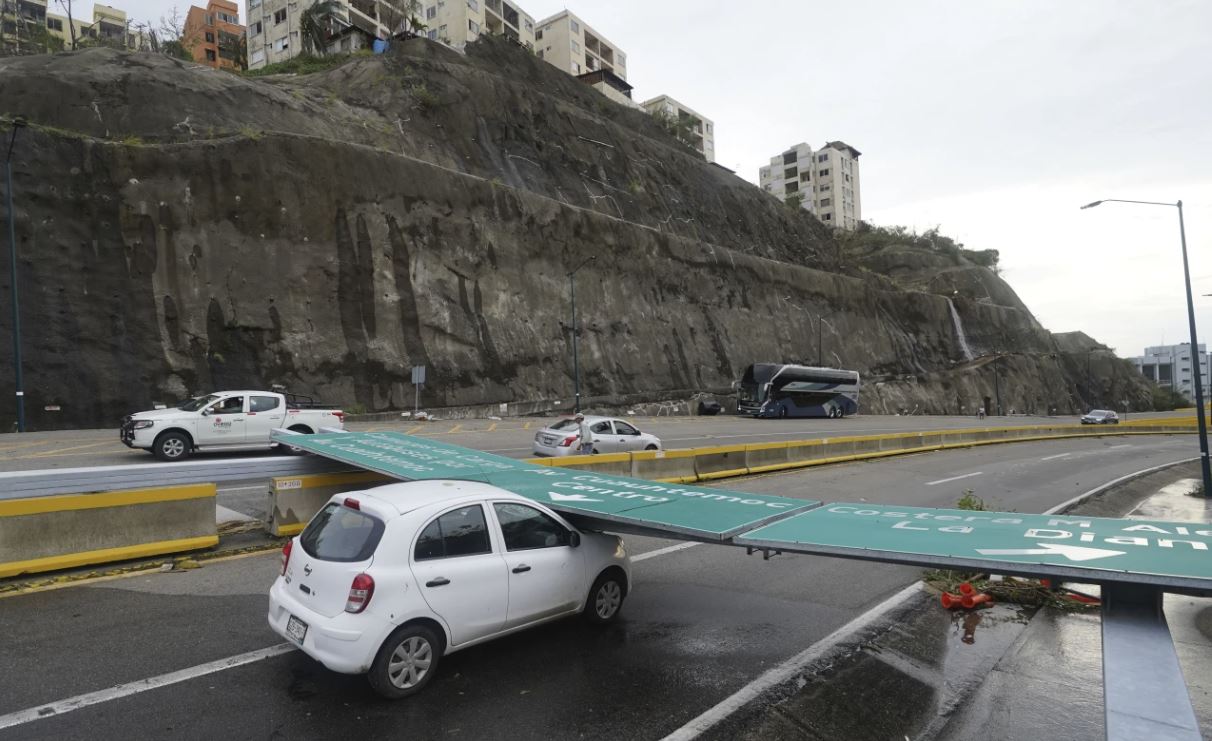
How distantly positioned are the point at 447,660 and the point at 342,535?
1.39 metres

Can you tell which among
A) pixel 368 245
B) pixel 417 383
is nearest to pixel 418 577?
pixel 417 383

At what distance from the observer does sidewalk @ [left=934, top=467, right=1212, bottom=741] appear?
4.74 metres

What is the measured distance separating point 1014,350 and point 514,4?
77.2 m

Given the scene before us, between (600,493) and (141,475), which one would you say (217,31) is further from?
(600,493)

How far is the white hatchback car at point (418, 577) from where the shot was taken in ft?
14.9

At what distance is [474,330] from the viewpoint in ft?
127

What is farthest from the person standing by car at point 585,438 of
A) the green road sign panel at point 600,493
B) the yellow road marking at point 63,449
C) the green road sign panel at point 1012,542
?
the yellow road marking at point 63,449

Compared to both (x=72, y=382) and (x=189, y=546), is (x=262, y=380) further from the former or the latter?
(x=189, y=546)

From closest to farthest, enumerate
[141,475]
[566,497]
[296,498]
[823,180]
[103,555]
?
[566,497]
[103,555]
[141,475]
[296,498]
[823,180]

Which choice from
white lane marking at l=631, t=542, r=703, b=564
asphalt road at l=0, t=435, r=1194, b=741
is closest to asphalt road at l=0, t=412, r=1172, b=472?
white lane marking at l=631, t=542, r=703, b=564

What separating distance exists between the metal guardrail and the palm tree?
6376 cm

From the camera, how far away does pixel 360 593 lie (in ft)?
14.9

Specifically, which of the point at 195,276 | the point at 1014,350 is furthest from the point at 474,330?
the point at 1014,350

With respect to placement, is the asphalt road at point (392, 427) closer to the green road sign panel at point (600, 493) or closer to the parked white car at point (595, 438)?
the parked white car at point (595, 438)
